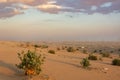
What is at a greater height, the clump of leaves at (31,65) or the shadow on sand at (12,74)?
the clump of leaves at (31,65)

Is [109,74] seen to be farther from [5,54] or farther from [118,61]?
[5,54]

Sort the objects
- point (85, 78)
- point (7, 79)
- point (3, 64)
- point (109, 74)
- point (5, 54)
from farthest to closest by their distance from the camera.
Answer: point (5, 54) < point (3, 64) < point (109, 74) < point (85, 78) < point (7, 79)

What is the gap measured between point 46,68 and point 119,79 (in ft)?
16.6

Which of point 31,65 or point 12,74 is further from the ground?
point 31,65

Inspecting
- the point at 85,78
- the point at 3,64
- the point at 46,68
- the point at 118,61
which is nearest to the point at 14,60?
the point at 3,64

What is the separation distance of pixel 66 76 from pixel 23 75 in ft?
8.45

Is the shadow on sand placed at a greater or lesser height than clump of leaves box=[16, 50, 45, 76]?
lesser

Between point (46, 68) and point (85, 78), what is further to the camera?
point (46, 68)

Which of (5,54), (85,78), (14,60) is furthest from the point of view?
(5,54)

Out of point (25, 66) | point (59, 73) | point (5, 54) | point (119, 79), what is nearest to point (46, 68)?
point (59, 73)

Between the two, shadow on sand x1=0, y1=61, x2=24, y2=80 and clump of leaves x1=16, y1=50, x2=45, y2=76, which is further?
clump of leaves x1=16, y1=50, x2=45, y2=76

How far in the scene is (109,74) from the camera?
20656 mm

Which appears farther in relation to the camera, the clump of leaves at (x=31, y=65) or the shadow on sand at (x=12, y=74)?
the clump of leaves at (x=31, y=65)

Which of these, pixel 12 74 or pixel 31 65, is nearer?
pixel 31 65
